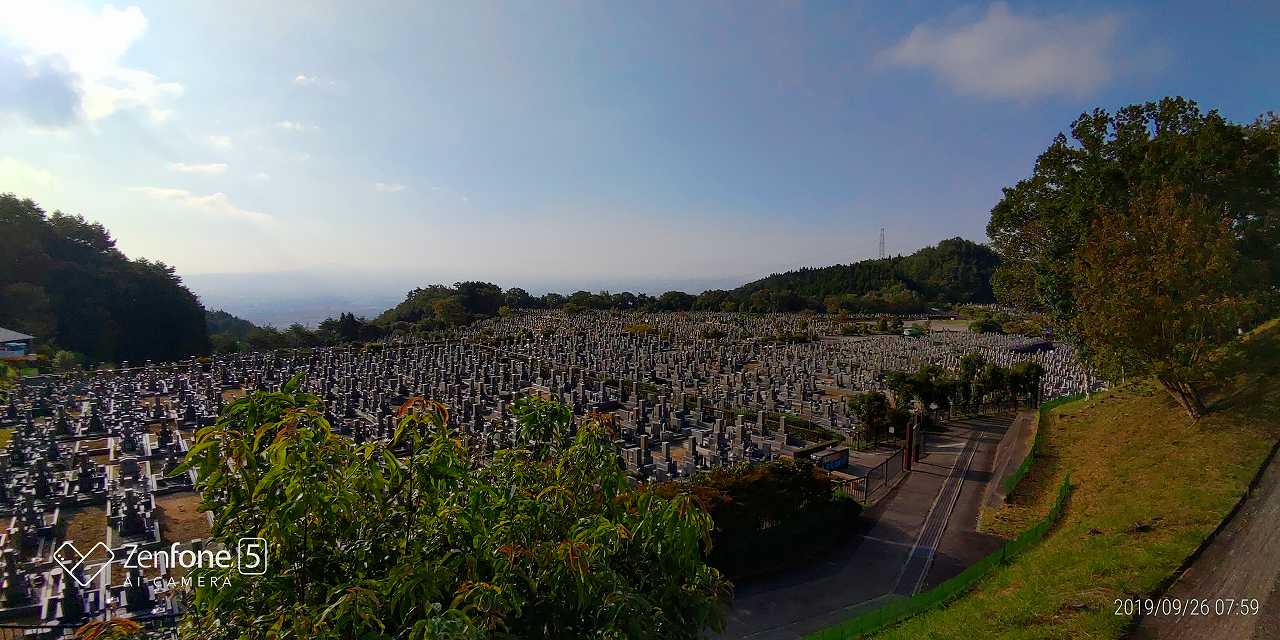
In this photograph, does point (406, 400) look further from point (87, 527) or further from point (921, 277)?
point (921, 277)

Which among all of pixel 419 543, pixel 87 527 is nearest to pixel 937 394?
pixel 419 543

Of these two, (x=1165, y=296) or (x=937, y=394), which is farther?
(x=937, y=394)

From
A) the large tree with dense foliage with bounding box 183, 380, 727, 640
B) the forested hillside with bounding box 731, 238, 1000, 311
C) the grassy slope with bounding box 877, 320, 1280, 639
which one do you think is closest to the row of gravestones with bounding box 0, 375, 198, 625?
the large tree with dense foliage with bounding box 183, 380, 727, 640

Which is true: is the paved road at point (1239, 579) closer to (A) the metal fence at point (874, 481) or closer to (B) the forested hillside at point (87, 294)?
(A) the metal fence at point (874, 481)

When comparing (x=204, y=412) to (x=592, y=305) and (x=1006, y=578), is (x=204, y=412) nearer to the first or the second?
(x=1006, y=578)

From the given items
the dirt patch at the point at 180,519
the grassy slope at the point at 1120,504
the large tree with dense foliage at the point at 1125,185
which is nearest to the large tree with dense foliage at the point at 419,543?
the grassy slope at the point at 1120,504
